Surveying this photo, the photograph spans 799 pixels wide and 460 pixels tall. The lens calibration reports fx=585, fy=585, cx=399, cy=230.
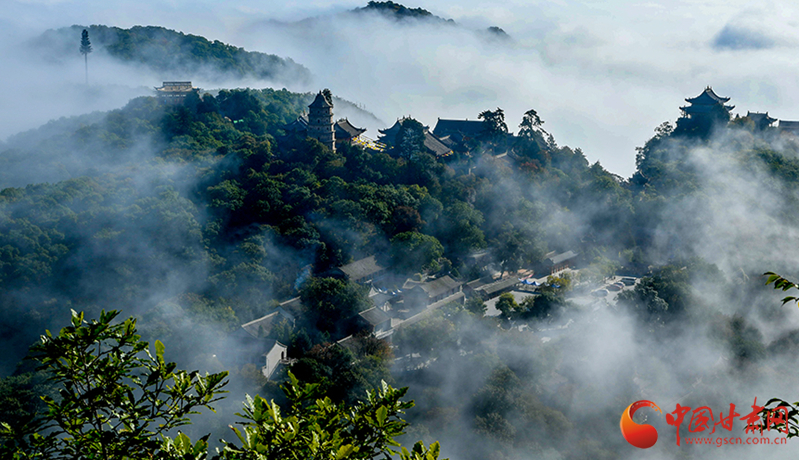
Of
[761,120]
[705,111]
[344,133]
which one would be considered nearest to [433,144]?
[344,133]

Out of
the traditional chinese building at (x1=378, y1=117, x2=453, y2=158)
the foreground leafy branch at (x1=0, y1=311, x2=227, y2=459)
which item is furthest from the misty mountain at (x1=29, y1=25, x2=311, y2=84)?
the foreground leafy branch at (x1=0, y1=311, x2=227, y2=459)

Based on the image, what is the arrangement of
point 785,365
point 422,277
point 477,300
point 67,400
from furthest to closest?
point 422,277 < point 477,300 < point 785,365 < point 67,400

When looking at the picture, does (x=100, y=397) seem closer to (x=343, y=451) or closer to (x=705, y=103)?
(x=343, y=451)

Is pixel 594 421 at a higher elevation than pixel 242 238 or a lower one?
lower

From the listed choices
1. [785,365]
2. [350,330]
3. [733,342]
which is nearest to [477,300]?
[350,330]

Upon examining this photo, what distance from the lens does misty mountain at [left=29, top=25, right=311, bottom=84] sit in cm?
6225

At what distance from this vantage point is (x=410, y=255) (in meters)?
24.5

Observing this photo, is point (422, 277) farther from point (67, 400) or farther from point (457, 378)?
point (67, 400)

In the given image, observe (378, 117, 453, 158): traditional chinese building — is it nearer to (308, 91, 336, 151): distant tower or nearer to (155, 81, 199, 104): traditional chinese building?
(308, 91, 336, 151): distant tower

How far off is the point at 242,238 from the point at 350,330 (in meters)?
7.12

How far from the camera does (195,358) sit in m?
18.9

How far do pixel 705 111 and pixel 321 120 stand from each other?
25.8 meters

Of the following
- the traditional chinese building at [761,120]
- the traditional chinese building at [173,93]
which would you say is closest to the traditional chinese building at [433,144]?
the traditional chinese building at [173,93]

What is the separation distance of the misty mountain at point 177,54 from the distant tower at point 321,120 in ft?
122
